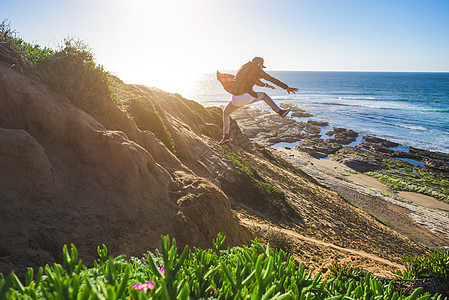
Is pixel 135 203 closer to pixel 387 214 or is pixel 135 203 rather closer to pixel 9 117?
pixel 9 117

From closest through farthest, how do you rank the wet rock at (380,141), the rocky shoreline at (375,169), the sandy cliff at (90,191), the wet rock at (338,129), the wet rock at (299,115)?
the sandy cliff at (90,191)
the rocky shoreline at (375,169)
the wet rock at (380,141)
the wet rock at (338,129)
the wet rock at (299,115)

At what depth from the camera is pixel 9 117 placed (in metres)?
4.20

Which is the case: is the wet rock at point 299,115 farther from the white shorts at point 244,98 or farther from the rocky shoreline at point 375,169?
the white shorts at point 244,98

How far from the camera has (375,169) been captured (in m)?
24.3

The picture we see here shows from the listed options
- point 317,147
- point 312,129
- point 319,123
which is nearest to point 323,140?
point 317,147

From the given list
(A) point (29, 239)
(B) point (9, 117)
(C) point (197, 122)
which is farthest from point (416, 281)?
(C) point (197, 122)

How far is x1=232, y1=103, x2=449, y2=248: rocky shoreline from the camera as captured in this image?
16.0 metres

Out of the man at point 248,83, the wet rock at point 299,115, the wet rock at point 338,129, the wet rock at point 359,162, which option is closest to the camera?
the man at point 248,83

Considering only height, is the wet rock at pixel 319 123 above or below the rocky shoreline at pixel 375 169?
above

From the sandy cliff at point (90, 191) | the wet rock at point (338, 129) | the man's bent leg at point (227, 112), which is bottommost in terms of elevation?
the wet rock at point (338, 129)

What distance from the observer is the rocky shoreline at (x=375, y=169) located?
1599cm

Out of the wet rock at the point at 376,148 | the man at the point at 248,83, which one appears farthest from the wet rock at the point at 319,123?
the man at the point at 248,83

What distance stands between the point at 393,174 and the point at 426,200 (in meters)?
4.67

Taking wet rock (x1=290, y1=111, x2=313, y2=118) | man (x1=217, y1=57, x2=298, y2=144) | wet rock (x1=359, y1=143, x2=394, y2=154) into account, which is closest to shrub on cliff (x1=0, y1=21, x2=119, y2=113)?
man (x1=217, y1=57, x2=298, y2=144)
